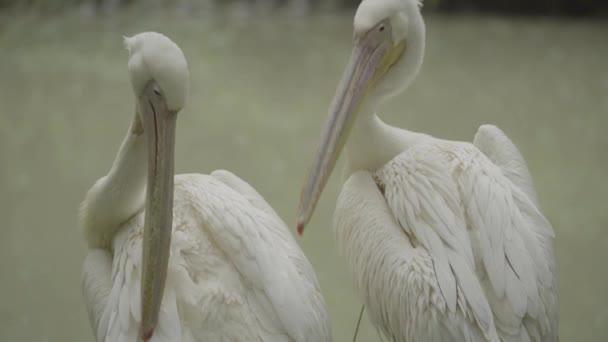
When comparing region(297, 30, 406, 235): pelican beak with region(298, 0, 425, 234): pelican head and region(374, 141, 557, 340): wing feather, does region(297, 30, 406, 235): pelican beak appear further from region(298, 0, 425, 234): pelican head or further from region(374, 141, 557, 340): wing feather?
region(374, 141, 557, 340): wing feather

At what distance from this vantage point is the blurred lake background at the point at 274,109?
453cm

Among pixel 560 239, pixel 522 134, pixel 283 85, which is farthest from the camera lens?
pixel 283 85

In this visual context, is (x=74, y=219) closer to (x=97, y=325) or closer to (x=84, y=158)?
(x=84, y=158)

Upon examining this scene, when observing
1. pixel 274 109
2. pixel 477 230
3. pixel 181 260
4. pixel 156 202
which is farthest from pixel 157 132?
pixel 274 109

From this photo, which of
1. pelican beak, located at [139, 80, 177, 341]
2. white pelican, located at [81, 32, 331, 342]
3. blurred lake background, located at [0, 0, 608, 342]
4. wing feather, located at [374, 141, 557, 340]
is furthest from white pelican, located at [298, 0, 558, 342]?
blurred lake background, located at [0, 0, 608, 342]

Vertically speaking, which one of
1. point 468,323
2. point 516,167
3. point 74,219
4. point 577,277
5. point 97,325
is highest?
point 516,167

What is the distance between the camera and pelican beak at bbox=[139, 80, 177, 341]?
238 centimetres

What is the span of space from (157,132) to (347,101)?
2.59 feet

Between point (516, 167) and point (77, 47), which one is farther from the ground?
point (516, 167)

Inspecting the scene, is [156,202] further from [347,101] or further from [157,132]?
[347,101]

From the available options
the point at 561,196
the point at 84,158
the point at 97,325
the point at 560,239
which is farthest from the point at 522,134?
the point at 97,325

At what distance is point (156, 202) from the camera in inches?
97.7

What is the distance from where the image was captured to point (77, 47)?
8.77 meters

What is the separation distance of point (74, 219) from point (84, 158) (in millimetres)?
976
